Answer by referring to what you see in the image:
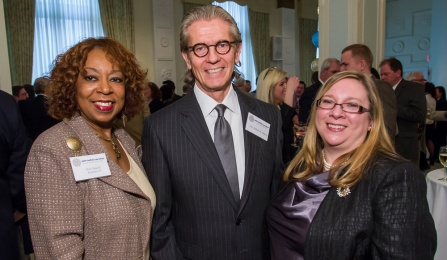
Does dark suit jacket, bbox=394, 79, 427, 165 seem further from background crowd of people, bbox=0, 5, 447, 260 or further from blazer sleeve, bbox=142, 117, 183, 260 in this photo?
blazer sleeve, bbox=142, 117, 183, 260

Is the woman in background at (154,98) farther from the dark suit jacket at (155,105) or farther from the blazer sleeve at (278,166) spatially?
the blazer sleeve at (278,166)

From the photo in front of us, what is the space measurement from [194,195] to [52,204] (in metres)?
0.50

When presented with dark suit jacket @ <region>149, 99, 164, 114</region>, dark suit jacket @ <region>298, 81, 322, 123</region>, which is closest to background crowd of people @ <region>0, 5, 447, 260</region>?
dark suit jacket @ <region>298, 81, 322, 123</region>

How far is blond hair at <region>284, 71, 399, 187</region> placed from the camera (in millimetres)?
1261

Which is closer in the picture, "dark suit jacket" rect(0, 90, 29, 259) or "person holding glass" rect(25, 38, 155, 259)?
"person holding glass" rect(25, 38, 155, 259)

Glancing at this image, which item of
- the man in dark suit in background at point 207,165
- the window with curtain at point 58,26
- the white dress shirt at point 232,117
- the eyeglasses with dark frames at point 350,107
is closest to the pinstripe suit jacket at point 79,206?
the man in dark suit in background at point 207,165

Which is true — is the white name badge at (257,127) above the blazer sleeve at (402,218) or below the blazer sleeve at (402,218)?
above

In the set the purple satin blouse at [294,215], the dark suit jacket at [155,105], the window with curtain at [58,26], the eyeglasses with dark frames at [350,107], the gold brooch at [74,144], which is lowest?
the purple satin blouse at [294,215]

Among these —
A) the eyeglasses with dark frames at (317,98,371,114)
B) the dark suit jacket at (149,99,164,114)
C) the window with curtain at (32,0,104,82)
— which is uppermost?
the window with curtain at (32,0,104,82)

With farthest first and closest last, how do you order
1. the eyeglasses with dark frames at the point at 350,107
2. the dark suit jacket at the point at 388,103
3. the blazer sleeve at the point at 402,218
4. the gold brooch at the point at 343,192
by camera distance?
the dark suit jacket at the point at 388,103
the eyeglasses with dark frames at the point at 350,107
the gold brooch at the point at 343,192
the blazer sleeve at the point at 402,218

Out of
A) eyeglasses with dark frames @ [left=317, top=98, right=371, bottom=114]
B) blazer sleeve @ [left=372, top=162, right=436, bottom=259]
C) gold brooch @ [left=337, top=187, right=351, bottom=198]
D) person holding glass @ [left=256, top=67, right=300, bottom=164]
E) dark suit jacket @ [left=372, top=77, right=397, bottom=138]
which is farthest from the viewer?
person holding glass @ [left=256, top=67, right=300, bottom=164]

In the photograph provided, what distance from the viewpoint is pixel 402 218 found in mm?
1112

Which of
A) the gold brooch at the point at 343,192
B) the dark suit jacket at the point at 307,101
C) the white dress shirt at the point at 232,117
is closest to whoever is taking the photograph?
the gold brooch at the point at 343,192

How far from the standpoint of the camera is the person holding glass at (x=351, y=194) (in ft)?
3.70
